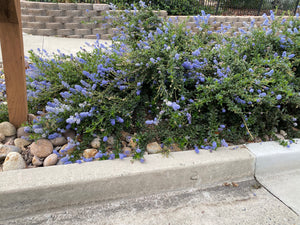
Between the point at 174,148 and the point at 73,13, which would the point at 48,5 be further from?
the point at 174,148

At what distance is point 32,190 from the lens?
60.7 inches

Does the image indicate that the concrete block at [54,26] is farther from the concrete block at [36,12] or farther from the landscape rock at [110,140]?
the landscape rock at [110,140]

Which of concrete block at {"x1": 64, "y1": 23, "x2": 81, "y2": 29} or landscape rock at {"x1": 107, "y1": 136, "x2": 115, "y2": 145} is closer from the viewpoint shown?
landscape rock at {"x1": 107, "y1": 136, "x2": 115, "y2": 145}

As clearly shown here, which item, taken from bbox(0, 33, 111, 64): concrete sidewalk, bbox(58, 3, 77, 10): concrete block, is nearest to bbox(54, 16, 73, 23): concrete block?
bbox(58, 3, 77, 10): concrete block

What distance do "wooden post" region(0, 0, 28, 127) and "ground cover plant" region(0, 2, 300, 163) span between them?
0.63 ft

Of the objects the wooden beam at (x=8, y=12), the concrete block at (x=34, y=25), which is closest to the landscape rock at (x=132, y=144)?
the wooden beam at (x=8, y=12)

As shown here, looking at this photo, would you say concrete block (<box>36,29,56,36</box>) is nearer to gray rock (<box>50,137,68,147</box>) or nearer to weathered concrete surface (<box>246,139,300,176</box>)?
Answer: gray rock (<box>50,137,68,147</box>)

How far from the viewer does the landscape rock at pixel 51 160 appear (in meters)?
1.85

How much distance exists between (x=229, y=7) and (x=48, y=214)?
8.09m

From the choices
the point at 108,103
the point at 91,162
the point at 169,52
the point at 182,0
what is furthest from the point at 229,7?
the point at 91,162

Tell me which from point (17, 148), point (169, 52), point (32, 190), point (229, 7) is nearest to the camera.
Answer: point (32, 190)

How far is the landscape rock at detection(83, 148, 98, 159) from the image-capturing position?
1.94m

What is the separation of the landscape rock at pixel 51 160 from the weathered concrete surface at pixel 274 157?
64.9 inches

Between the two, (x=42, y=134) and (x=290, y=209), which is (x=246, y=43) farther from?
(x=42, y=134)
